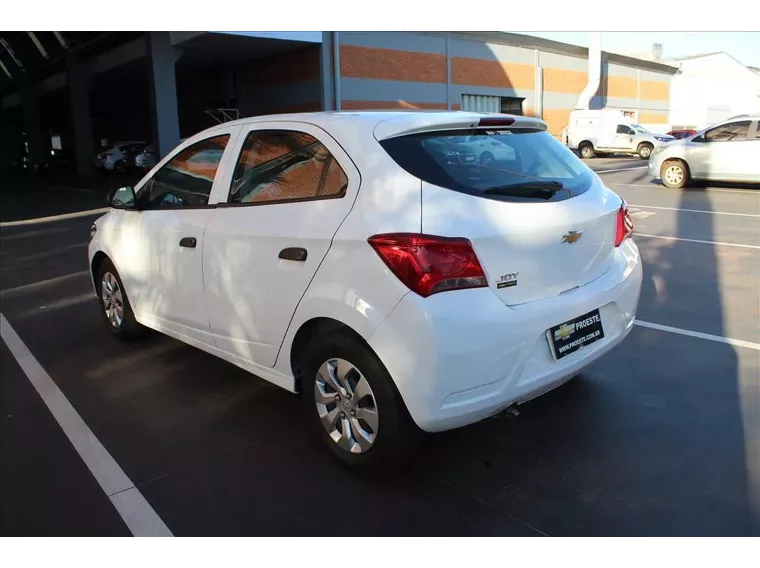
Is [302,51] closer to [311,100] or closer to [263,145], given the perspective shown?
[311,100]

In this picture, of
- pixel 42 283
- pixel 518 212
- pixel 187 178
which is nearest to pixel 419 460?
pixel 518 212

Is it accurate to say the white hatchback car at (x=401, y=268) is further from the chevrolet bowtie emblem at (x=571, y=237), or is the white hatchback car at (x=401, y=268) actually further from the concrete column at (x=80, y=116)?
the concrete column at (x=80, y=116)

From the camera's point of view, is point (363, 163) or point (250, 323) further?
point (250, 323)

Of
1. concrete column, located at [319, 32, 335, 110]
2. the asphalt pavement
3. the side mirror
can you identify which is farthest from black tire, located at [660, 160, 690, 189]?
the side mirror

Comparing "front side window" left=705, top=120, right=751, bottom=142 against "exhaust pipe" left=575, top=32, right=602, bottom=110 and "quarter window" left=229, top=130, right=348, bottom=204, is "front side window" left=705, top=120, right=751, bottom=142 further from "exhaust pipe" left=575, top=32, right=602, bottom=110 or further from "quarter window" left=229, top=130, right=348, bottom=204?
"exhaust pipe" left=575, top=32, right=602, bottom=110

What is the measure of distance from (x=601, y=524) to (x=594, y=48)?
1591 inches

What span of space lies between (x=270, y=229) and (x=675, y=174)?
15.0 metres

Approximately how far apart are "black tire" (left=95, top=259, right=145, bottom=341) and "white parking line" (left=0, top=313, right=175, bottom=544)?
2.18ft

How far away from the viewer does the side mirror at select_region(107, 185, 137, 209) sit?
4.96m

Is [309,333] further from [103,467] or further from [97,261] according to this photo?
[97,261]

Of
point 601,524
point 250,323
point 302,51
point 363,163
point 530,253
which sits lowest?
point 601,524

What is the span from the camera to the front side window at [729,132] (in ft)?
49.4
